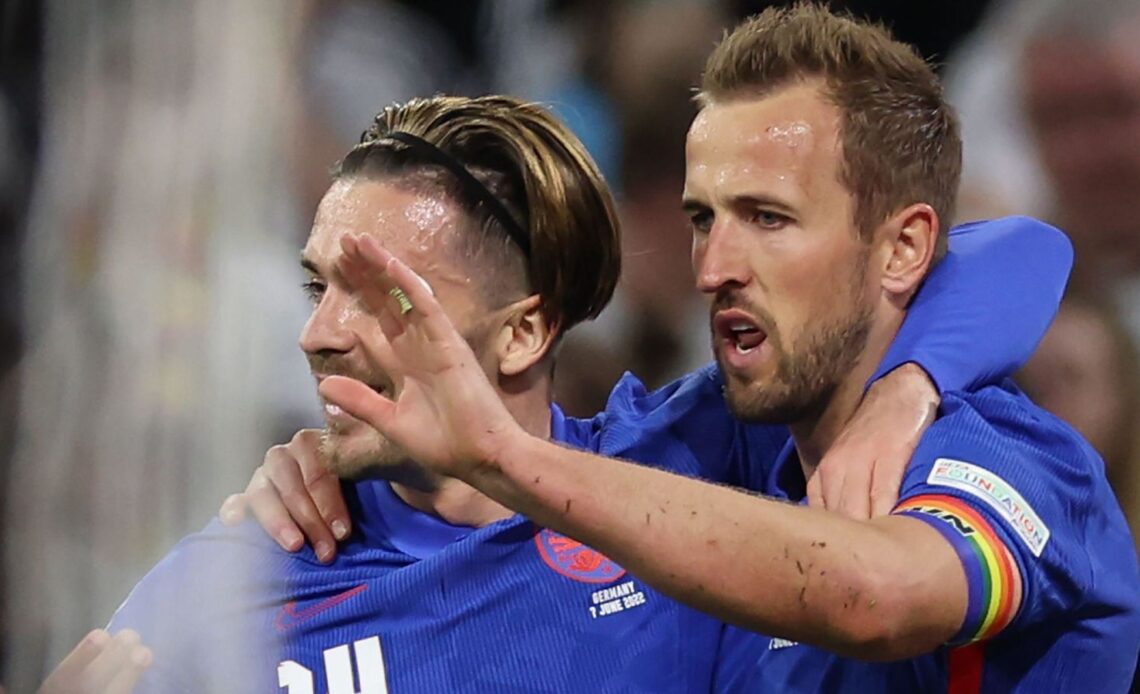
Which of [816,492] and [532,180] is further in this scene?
[532,180]

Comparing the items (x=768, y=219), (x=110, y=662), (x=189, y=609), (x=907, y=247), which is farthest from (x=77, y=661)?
(x=907, y=247)

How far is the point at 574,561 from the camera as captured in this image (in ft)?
6.63

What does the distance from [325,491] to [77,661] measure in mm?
542

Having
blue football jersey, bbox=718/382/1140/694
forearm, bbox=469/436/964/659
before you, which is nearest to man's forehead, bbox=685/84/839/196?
blue football jersey, bbox=718/382/1140/694

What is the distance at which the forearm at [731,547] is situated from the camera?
141 centimetres

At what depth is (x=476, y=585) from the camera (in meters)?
1.99

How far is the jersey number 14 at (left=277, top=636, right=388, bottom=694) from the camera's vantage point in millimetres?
1932

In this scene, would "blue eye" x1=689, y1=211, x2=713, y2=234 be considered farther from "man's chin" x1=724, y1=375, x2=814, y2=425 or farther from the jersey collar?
the jersey collar

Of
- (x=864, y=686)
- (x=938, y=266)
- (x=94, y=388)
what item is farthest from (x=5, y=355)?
(x=938, y=266)

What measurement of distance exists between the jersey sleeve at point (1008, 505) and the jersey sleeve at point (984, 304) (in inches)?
3.0

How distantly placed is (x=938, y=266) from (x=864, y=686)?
61 centimetres

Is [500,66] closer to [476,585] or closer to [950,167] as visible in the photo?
[950,167]

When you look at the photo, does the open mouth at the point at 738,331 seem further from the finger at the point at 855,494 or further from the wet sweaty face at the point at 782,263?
the finger at the point at 855,494

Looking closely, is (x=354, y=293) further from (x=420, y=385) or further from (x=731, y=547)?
(x=731, y=547)
